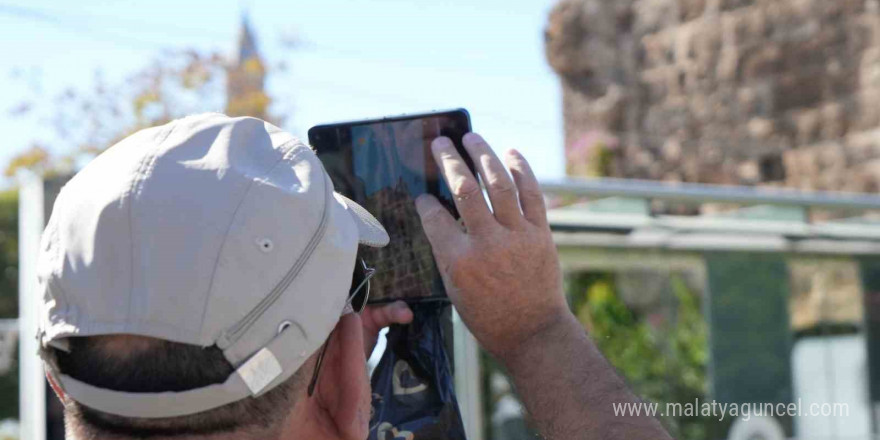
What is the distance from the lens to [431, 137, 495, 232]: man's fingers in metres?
1.56

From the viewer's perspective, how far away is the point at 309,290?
3.88 ft

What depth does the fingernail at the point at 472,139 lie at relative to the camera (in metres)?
1.62

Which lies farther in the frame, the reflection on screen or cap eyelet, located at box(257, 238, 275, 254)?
the reflection on screen

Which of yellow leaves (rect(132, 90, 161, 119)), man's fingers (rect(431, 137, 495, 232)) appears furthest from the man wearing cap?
yellow leaves (rect(132, 90, 161, 119))

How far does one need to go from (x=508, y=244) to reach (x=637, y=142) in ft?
37.0

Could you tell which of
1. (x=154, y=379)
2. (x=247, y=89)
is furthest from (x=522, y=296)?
(x=247, y=89)

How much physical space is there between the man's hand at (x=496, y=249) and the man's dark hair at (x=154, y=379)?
49cm

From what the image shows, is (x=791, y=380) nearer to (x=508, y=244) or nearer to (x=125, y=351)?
(x=508, y=244)

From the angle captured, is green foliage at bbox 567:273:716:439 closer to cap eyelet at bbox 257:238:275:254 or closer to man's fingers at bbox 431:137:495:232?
man's fingers at bbox 431:137:495:232

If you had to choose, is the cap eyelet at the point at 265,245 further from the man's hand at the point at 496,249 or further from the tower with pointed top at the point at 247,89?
the tower with pointed top at the point at 247,89

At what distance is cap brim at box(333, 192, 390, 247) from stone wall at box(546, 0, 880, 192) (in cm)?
967

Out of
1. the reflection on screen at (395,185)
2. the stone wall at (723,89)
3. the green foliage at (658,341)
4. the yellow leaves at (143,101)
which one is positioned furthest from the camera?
the yellow leaves at (143,101)

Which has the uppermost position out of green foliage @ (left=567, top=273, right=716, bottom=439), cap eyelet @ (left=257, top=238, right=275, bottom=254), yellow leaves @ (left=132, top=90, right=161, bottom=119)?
cap eyelet @ (left=257, top=238, right=275, bottom=254)

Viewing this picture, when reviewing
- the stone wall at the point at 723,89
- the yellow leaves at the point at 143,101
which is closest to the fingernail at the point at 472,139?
the stone wall at the point at 723,89
